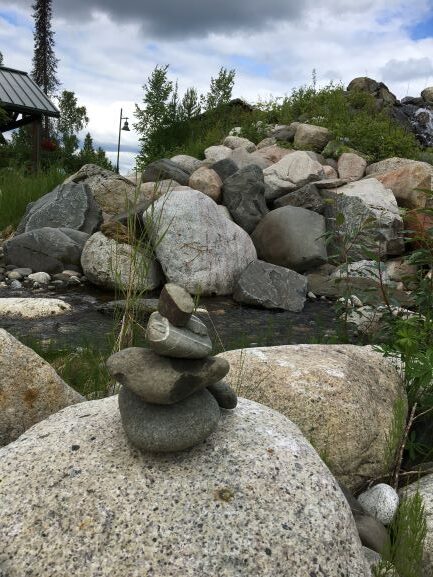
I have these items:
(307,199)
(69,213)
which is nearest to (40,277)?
(69,213)

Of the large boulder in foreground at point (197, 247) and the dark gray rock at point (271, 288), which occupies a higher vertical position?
the large boulder in foreground at point (197, 247)

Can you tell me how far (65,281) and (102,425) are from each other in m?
7.67

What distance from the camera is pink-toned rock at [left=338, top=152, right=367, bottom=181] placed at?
49.3 feet

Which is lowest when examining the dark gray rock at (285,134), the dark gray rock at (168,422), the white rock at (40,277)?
the white rock at (40,277)

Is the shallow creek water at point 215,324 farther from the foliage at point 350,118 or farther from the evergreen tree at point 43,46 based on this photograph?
the evergreen tree at point 43,46

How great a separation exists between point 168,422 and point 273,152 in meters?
14.4

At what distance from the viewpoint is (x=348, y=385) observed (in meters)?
3.74

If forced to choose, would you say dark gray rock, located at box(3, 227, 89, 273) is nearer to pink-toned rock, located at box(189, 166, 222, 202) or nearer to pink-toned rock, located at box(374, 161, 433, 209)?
pink-toned rock, located at box(189, 166, 222, 202)

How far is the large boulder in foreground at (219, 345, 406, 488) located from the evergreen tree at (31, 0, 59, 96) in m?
40.3

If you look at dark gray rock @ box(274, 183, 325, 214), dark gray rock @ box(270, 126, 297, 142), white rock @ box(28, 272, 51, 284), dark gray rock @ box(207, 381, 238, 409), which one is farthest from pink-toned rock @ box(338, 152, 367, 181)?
dark gray rock @ box(207, 381, 238, 409)

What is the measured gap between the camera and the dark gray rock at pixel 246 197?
39.0 ft

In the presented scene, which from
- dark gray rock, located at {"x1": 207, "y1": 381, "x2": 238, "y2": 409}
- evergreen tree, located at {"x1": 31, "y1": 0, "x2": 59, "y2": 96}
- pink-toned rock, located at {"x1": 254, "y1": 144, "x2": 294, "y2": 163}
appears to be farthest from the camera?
evergreen tree, located at {"x1": 31, "y1": 0, "x2": 59, "y2": 96}

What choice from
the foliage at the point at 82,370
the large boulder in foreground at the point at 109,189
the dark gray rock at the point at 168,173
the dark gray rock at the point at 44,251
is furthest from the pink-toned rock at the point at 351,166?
the foliage at the point at 82,370

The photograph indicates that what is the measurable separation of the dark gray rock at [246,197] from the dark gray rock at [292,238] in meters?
0.31
